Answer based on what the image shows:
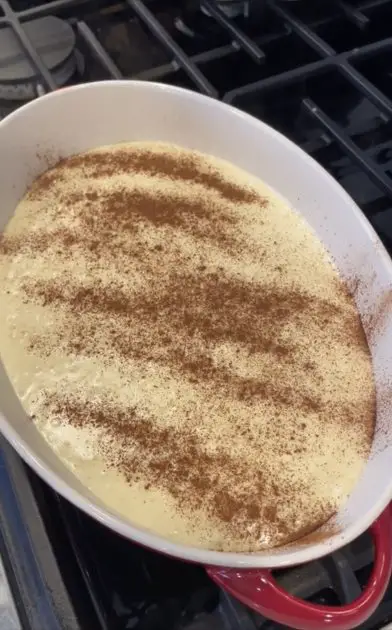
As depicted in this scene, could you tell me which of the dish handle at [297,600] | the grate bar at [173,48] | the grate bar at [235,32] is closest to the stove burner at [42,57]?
the grate bar at [173,48]

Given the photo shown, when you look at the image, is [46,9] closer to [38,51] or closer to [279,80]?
[38,51]

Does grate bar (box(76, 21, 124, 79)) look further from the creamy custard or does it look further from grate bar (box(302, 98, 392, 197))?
grate bar (box(302, 98, 392, 197))

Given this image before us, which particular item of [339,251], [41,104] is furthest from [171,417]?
[41,104]

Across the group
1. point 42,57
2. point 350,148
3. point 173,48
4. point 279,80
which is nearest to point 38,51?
point 42,57

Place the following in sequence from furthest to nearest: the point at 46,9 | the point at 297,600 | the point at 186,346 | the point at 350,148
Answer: the point at 46,9
the point at 350,148
the point at 186,346
the point at 297,600

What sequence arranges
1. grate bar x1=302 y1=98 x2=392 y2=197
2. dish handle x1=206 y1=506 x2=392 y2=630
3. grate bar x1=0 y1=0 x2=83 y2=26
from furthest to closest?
1. grate bar x1=0 y1=0 x2=83 y2=26
2. grate bar x1=302 y1=98 x2=392 y2=197
3. dish handle x1=206 y1=506 x2=392 y2=630

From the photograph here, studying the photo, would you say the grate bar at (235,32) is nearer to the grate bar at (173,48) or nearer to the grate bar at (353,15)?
the grate bar at (173,48)

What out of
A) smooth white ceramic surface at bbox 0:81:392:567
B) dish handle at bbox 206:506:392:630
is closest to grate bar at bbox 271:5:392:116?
smooth white ceramic surface at bbox 0:81:392:567
